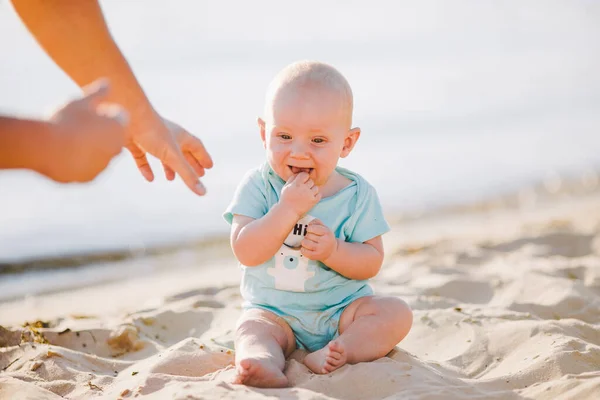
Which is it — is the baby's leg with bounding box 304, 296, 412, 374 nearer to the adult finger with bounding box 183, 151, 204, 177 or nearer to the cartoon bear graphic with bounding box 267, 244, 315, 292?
the cartoon bear graphic with bounding box 267, 244, 315, 292

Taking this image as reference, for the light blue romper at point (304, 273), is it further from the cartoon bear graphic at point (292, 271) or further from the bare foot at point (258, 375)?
the bare foot at point (258, 375)

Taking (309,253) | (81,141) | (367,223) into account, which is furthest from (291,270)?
(81,141)

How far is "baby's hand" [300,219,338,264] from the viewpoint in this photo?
2.97m

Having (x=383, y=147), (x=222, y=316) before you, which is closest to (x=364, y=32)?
(x=383, y=147)

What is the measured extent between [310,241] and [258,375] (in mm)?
627

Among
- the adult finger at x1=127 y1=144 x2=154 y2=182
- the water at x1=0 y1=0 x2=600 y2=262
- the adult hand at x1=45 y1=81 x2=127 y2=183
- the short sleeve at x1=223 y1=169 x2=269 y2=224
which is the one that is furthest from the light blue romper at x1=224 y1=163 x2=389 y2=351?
the water at x1=0 y1=0 x2=600 y2=262

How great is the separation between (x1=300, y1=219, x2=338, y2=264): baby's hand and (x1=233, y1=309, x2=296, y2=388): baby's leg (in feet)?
1.17

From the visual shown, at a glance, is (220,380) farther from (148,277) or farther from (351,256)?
(148,277)

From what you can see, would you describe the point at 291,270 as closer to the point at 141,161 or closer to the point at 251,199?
the point at 251,199

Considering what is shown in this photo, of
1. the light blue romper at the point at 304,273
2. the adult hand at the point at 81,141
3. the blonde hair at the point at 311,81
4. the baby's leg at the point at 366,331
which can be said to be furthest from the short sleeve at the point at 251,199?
the adult hand at the point at 81,141

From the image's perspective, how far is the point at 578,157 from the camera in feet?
38.6

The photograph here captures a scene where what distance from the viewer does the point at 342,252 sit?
305 cm

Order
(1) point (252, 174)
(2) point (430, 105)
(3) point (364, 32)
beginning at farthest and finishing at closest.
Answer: (3) point (364, 32)
(2) point (430, 105)
(1) point (252, 174)

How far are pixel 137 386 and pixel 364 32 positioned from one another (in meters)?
18.7
